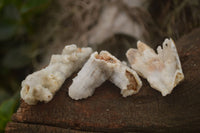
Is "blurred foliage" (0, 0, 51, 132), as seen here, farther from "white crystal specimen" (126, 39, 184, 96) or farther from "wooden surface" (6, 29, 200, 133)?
"white crystal specimen" (126, 39, 184, 96)

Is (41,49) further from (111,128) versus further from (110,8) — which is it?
(111,128)

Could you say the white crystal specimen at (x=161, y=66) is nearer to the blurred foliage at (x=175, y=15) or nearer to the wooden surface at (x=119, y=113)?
the wooden surface at (x=119, y=113)

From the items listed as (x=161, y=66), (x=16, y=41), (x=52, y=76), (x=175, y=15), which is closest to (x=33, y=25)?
(x=16, y=41)

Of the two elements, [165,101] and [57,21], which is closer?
[165,101]

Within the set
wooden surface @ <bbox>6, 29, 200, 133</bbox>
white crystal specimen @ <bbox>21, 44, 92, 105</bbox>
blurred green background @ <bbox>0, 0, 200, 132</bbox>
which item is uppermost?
blurred green background @ <bbox>0, 0, 200, 132</bbox>

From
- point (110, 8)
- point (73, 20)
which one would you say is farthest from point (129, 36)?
point (73, 20)

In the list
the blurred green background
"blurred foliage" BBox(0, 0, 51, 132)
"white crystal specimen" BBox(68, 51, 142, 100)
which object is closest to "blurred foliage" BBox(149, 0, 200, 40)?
the blurred green background
